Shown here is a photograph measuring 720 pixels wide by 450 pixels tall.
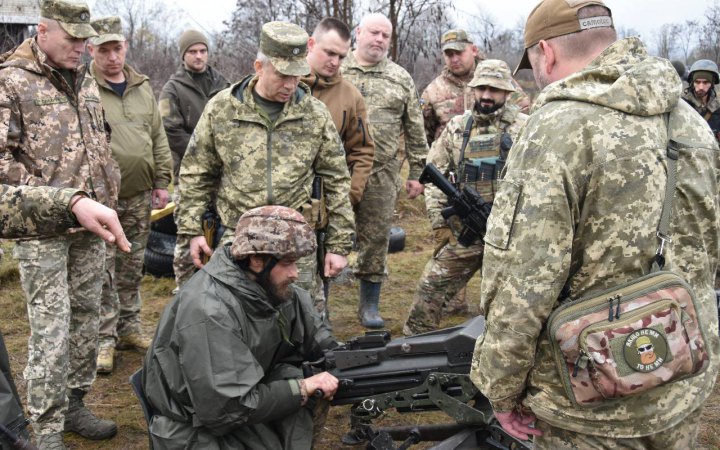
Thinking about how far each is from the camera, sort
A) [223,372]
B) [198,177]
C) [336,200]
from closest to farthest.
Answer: [223,372] < [198,177] < [336,200]

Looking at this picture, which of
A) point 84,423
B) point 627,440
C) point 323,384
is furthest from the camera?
point 84,423

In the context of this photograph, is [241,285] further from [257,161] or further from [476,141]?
[476,141]

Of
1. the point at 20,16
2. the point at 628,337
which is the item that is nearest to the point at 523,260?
the point at 628,337

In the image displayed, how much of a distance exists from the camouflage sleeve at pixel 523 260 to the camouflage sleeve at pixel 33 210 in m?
1.63

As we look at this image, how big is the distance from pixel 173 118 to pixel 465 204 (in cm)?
275

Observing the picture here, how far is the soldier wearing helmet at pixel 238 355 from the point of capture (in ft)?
10.3

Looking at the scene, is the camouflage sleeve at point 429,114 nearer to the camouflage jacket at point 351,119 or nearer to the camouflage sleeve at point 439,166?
the camouflage sleeve at point 439,166

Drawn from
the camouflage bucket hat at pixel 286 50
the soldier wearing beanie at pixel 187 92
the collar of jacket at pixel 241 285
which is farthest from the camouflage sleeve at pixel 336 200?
the soldier wearing beanie at pixel 187 92

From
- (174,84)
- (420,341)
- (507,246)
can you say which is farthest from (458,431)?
(174,84)

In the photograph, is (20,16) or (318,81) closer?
(318,81)

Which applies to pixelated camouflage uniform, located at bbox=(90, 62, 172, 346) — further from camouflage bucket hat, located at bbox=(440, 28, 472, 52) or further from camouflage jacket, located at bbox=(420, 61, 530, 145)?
camouflage bucket hat, located at bbox=(440, 28, 472, 52)

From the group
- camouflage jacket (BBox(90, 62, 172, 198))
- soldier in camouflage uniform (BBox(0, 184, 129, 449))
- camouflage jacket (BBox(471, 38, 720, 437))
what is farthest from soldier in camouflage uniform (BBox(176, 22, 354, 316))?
camouflage jacket (BBox(471, 38, 720, 437))

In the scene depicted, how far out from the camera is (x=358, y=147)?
17.6 ft

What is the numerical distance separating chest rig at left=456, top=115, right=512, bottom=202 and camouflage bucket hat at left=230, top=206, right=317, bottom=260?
6.63 ft
